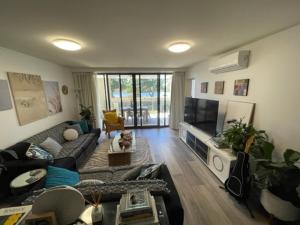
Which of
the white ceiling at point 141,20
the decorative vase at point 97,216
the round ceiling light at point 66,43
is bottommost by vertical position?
the decorative vase at point 97,216

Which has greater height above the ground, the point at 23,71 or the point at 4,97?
the point at 23,71

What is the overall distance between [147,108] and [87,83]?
2331 millimetres

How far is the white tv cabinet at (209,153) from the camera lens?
2.31 meters

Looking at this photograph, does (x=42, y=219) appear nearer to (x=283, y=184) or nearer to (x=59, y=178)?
(x=59, y=178)

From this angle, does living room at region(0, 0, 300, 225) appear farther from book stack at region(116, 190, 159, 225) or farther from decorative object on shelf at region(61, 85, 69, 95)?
decorative object on shelf at region(61, 85, 69, 95)

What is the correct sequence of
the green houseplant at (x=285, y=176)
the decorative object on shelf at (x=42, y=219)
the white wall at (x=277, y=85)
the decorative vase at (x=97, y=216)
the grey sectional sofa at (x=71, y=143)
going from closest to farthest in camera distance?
the decorative object on shelf at (x=42, y=219)
the decorative vase at (x=97, y=216)
the green houseplant at (x=285, y=176)
the white wall at (x=277, y=85)
the grey sectional sofa at (x=71, y=143)

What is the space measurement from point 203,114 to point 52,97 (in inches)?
148

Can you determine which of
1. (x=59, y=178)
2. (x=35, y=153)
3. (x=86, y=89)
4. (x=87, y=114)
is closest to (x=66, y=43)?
(x=35, y=153)

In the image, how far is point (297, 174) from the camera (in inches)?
60.0

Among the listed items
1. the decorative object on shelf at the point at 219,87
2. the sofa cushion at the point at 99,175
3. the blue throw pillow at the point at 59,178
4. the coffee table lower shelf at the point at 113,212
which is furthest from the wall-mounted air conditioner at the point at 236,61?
the blue throw pillow at the point at 59,178

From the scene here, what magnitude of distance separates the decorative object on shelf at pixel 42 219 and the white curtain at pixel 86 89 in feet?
14.8

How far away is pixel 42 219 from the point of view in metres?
0.87

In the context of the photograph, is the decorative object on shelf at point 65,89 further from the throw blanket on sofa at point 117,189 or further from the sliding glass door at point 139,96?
the throw blanket on sofa at point 117,189

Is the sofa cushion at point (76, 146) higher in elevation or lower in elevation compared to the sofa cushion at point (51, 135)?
lower
